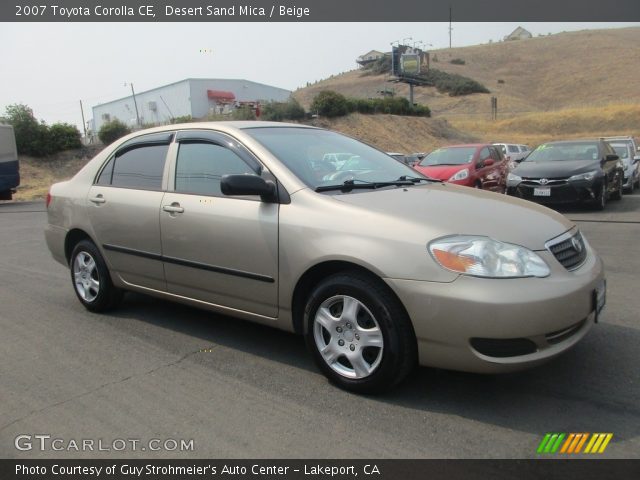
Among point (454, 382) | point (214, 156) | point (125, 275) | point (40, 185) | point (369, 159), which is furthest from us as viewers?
point (40, 185)

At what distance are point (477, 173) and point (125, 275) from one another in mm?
8620

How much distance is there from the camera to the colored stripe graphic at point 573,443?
2.60 meters

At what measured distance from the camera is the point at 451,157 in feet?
39.9

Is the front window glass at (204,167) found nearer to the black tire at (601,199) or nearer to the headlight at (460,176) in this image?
the headlight at (460,176)

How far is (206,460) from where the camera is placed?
263 centimetres

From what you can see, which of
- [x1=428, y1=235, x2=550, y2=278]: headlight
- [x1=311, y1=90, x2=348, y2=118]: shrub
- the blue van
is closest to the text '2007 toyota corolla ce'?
[x1=428, y1=235, x2=550, y2=278]: headlight

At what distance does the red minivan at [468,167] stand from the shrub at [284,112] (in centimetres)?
2595

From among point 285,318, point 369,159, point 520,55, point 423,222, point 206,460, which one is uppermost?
point 520,55

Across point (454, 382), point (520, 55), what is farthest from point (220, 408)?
point (520, 55)

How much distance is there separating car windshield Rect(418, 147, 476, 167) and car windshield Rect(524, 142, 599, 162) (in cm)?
128

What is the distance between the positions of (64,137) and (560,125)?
47909 millimetres

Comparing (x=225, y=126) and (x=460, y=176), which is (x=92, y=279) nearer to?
(x=225, y=126)

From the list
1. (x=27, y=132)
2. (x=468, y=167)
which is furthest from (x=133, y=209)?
(x=27, y=132)

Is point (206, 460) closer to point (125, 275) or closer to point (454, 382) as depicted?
point (454, 382)
